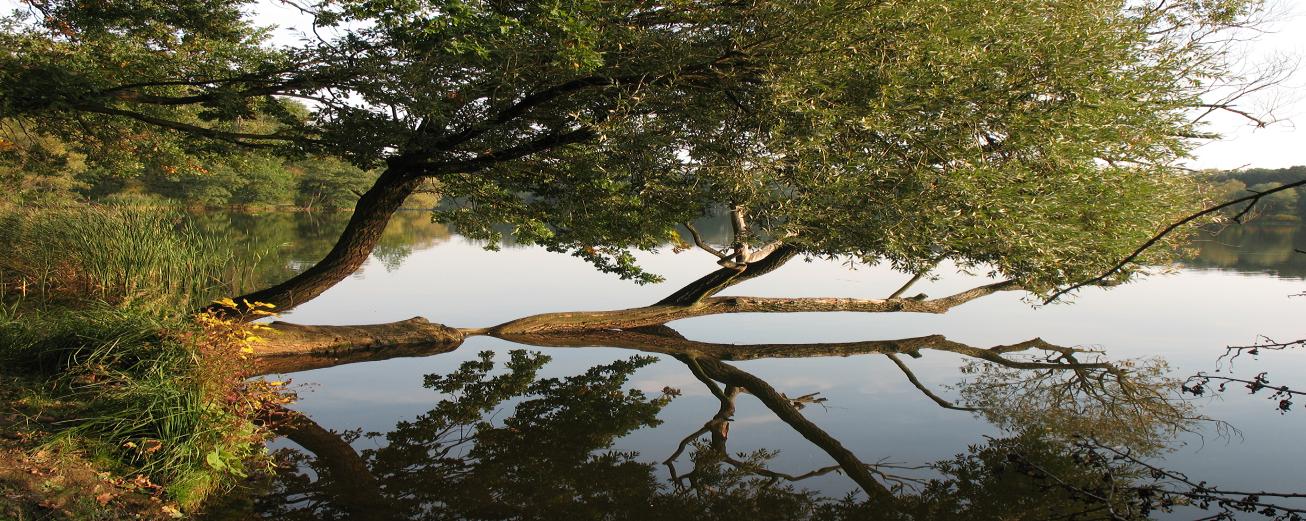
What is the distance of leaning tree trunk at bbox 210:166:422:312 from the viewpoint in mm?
10664

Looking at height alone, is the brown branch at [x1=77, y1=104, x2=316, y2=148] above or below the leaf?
above

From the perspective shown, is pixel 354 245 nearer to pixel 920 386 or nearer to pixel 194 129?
pixel 194 129

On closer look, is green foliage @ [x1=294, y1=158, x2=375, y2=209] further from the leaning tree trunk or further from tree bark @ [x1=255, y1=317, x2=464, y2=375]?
the leaning tree trunk

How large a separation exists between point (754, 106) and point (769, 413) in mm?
3263

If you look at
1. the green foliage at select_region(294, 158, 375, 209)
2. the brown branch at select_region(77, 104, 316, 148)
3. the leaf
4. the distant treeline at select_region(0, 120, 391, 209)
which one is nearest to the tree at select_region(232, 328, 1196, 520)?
the leaf

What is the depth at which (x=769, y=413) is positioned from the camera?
28.9 feet

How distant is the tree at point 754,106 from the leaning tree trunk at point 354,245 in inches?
1.3

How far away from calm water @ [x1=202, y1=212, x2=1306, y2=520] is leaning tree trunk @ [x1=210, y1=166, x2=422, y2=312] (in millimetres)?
1261

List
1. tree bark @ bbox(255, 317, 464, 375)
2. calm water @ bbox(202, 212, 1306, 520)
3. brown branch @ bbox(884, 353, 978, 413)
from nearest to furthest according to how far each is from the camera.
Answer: calm water @ bbox(202, 212, 1306, 520), brown branch @ bbox(884, 353, 978, 413), tree bark @ bbox(255, 317, 464, 375)

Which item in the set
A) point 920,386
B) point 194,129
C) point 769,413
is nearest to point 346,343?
point 194,129

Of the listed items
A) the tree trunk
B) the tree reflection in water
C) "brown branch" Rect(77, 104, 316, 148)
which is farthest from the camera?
the tree trunk

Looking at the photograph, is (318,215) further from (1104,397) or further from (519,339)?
(1104,397)

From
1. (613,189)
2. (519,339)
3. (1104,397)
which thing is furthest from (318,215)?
(1104,397)

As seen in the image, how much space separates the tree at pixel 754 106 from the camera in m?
7.80
